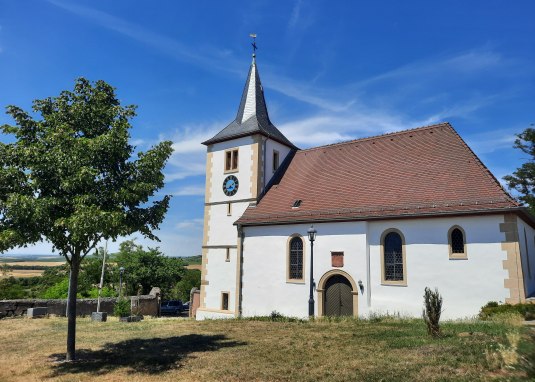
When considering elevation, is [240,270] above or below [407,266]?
below

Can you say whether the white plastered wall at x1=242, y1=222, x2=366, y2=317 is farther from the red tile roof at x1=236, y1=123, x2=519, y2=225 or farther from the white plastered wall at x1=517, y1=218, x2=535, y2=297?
the white plastered wall at x1=517, y1=218, x2=535, y2=297

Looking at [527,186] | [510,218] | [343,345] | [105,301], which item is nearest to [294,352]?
[343,345]

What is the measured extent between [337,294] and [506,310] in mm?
7825

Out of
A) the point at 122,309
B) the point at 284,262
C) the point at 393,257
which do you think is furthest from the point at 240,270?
the point at 393,257

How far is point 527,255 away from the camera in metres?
17.8

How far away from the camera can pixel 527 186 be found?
3991 centimetres

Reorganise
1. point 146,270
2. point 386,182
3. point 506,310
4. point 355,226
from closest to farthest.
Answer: point 506,310, point 355,226, point 386,182, point 146,270

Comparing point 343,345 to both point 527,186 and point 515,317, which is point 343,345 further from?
point 527,186

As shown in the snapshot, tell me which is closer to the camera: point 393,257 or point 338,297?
point 393,257

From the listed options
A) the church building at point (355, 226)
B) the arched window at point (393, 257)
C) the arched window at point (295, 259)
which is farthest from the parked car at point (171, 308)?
the arched window at point (393, 257)

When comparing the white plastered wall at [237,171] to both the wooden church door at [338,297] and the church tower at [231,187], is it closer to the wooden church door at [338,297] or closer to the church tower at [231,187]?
the church tower at [231,187]

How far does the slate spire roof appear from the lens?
26.8 meters

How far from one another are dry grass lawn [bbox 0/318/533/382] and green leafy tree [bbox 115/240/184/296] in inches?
1203

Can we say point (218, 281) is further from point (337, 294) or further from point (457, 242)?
point (457, 242)
